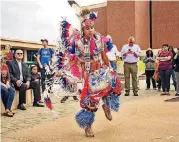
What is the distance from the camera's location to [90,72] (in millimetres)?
4590

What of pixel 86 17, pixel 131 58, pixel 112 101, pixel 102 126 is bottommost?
pixel 102 126

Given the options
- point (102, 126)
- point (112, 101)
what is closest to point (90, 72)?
point (112, 101)

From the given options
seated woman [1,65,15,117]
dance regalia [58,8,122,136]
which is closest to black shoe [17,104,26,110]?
seated woman [1,65,15,117]

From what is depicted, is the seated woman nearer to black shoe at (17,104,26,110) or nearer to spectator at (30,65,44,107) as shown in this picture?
A: black shoe at (17,104,26,110)

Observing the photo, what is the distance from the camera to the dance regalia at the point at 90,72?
445cm

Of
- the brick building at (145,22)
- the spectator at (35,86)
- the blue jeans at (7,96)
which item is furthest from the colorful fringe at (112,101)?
the brick building at (145,22)

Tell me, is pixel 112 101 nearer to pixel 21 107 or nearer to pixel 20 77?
pixel 21 107

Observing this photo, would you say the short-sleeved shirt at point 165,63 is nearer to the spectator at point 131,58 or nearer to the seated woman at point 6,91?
the spectator at point 131,58

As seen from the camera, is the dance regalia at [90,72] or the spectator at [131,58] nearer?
the dance regalia at [90,72]

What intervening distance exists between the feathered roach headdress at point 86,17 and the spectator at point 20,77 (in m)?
2.97

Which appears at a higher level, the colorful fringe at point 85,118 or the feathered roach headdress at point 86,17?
the feathered roach headdress at point 86,17

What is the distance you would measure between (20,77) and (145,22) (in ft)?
68.4

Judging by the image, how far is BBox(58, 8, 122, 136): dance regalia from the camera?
445 centimetres

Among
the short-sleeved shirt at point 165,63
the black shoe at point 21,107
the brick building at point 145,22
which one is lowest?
the black shoe at point 21,107
